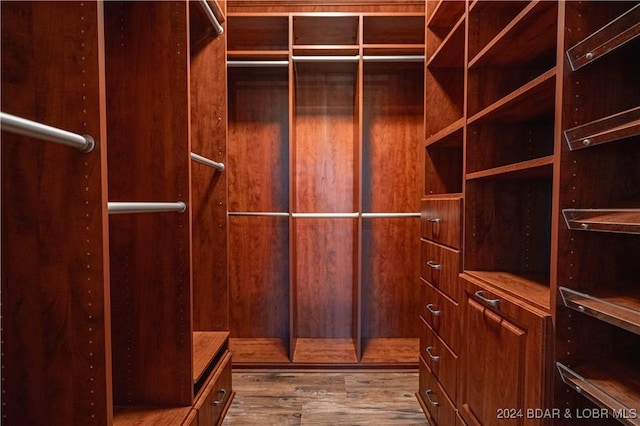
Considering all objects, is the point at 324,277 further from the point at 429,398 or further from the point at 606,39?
the point at 606,39

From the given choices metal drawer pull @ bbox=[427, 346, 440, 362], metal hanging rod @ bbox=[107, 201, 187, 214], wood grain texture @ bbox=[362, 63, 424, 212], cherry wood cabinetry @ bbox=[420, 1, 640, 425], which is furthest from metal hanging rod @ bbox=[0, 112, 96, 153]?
wood grain texture @ bbox=[362, 63, 424, 212]

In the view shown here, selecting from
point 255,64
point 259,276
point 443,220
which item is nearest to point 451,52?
point 443,220

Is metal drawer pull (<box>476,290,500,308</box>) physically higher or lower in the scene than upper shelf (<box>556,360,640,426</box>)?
higher

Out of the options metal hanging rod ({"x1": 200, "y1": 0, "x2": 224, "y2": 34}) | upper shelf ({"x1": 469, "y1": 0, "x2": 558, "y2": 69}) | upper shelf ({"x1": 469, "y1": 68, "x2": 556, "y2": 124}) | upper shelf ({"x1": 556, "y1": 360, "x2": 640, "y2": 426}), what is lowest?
upper shelf ({"x1": 556, "y1": 360, "x2": 640, "y2": 426})

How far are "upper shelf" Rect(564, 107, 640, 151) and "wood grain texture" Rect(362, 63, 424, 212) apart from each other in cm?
173

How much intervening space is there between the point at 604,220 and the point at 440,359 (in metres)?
1.07

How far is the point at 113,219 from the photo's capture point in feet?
4.50

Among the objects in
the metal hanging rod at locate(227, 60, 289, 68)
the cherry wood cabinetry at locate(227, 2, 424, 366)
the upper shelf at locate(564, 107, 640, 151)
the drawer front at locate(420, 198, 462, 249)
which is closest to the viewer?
the upper shelf at locate(564, 107, 640, 151)

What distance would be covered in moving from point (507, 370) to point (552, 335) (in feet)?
0.81

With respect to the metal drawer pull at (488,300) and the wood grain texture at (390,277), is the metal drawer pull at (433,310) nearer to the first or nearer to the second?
the metal drawer pull at (488,300)

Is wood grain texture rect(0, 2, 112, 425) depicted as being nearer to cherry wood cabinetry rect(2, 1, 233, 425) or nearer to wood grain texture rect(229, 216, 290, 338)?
cherry wood cabinetry rect(2, 1, 233, 425)

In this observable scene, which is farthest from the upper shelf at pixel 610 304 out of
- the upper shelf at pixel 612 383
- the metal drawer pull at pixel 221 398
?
the metal drawer pull at pixel 221 398

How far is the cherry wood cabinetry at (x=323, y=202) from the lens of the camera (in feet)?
8.45

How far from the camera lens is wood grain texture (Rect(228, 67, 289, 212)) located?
8.45ft
